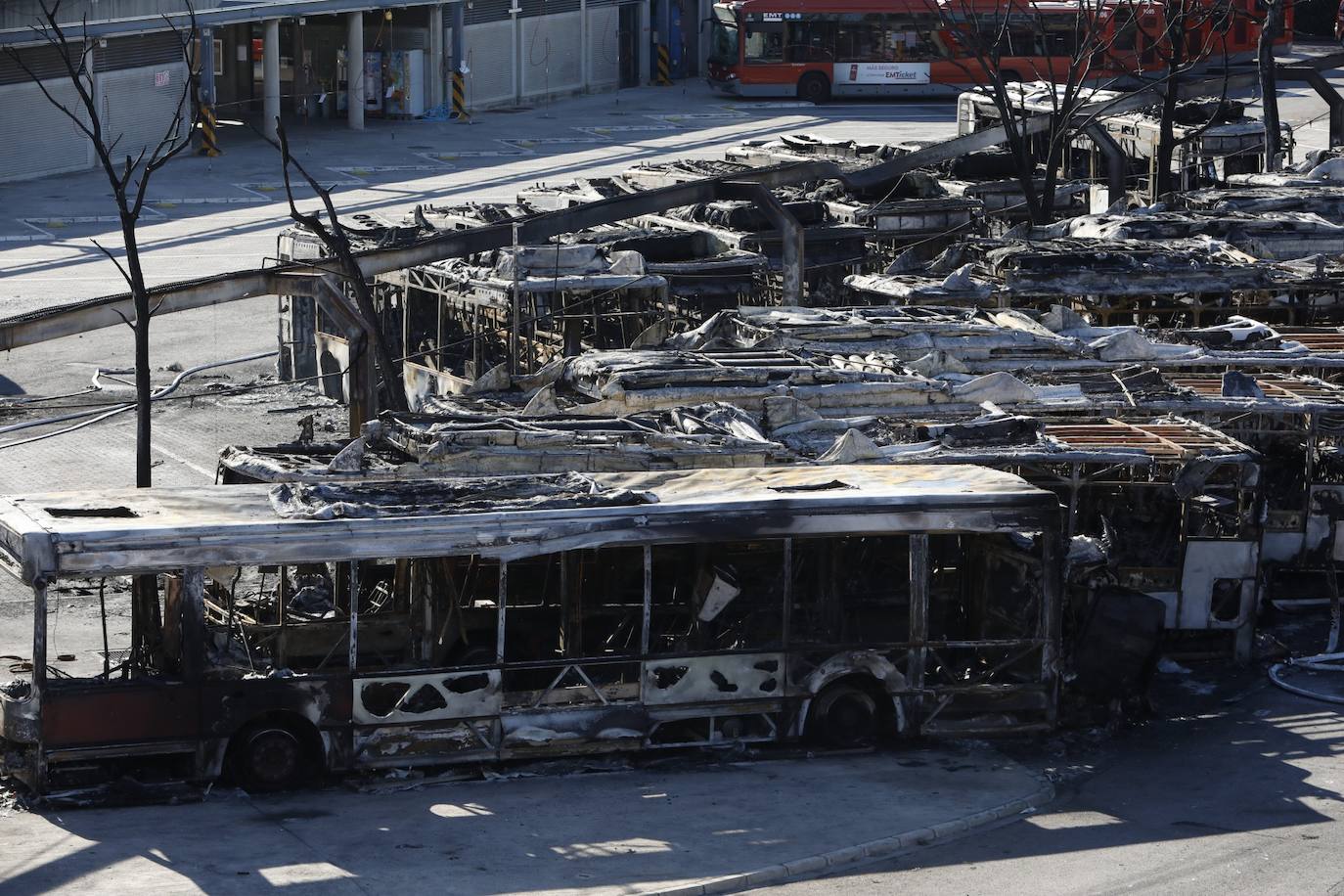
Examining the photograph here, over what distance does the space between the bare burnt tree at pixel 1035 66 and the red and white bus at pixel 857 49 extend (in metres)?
0.15

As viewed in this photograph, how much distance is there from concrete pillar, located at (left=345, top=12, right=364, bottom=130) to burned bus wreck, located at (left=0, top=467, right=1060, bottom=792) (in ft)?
136

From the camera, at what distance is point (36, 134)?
4700 centimetres

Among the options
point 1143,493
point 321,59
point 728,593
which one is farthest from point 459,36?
point 728,593

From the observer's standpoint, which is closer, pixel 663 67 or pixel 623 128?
pixel 623 128

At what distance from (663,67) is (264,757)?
5703cm

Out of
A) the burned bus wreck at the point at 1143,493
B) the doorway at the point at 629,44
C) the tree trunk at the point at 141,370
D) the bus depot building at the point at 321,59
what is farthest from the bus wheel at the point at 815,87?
the tree trunk at the point at 141,370

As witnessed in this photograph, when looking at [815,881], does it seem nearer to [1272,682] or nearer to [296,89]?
[1272,682]

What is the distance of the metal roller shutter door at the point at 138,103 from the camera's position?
159 ft

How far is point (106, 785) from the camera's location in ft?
46.8

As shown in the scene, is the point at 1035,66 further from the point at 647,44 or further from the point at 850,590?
the point at 850,590

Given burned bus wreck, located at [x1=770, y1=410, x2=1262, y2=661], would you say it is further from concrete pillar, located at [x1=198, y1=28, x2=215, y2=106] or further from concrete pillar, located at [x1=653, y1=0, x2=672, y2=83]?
concrete pillar, located at [x1=653, y1=0, x2=672, y2=83]

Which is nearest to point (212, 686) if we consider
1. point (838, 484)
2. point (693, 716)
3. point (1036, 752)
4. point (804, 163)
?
point (693, 716)

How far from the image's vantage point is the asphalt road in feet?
42.9

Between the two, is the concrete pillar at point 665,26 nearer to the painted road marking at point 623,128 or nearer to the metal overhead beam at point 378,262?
the painted road marking at point 623,128
